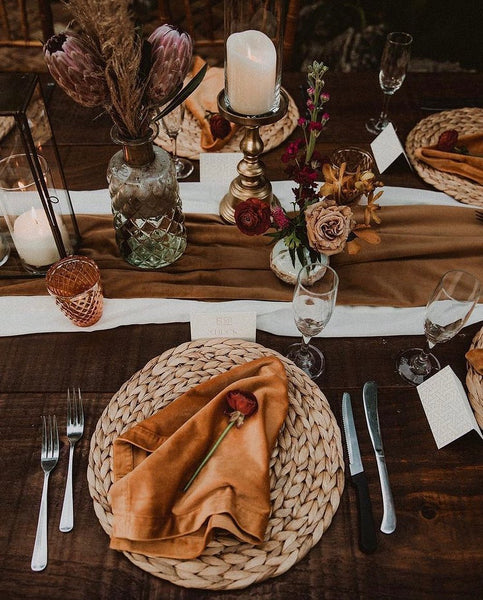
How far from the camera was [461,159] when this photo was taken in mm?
1272

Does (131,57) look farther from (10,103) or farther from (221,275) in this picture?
(221,275)

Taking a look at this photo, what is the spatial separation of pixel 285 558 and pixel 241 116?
0.76 meters

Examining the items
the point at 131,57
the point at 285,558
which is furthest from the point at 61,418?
the point at 131,57

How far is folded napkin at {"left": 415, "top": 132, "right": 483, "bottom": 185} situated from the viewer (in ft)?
4.13

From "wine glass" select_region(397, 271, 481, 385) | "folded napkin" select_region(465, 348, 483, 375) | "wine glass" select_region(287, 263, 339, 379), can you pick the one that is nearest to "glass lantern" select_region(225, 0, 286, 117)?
"wine glass" select_region(287, 263, 339, 379)

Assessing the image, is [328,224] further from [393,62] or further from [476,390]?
[393,62]

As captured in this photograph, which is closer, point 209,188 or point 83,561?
point 83,561

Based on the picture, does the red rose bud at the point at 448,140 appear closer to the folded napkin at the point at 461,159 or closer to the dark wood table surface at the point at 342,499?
the folded napkin at the point at 461,159

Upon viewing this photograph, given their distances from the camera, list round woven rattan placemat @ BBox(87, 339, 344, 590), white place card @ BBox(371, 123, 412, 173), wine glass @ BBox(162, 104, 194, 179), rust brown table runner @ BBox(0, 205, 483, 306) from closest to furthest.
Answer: round woven rattan placemat @ BBox(87, 339, 344, 590) → rust brown table runner @ BBox(0, 205, 483, 306) → wine glass @ BBox(162, 104, 194, 179) → white place card @ BBox(371, 123, 412, 173)

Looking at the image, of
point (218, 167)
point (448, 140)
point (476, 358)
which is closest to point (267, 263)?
point (218, 167)

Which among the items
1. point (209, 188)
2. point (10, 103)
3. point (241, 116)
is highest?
point (10, 103)

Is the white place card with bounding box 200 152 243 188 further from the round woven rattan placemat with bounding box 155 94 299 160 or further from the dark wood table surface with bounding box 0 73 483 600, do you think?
the dark wood table surface with bounding box 0 73 483 600

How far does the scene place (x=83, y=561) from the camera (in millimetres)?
729

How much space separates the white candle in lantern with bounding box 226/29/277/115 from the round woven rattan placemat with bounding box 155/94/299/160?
0.33 metres
